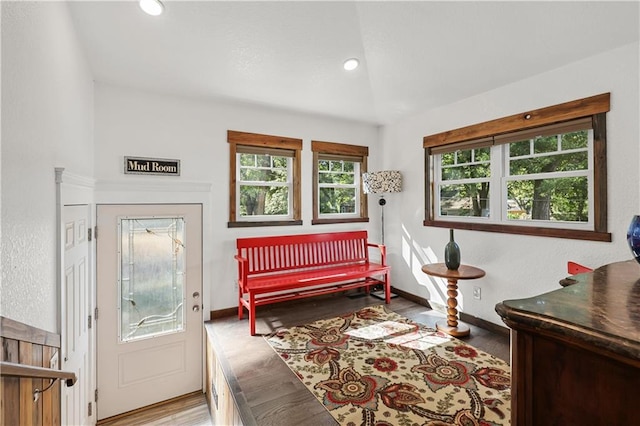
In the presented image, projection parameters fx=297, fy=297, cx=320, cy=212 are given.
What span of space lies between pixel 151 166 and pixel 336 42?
2.28 meters

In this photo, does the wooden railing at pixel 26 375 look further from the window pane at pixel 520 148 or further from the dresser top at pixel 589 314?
the window pane at pixel 520 148

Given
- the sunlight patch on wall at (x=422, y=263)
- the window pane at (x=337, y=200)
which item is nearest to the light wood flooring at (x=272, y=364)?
the sunlight patch on wall at (x=422, y=263)

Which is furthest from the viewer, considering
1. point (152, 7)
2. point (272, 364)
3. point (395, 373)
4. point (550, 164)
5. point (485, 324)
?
point (485, 324)

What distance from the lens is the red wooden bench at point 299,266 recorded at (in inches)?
131

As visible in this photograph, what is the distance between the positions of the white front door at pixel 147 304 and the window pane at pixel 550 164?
347 centimetres

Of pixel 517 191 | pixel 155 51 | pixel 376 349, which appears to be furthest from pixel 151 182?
pixel 517 191

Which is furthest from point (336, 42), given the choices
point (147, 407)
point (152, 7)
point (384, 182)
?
point (147, 407)

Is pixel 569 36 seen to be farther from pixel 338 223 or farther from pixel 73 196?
pixel 73 196

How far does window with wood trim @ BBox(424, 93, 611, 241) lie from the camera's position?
2.58 metres

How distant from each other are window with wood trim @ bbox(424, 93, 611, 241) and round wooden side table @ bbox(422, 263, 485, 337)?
0.57m

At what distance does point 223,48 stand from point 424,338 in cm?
338

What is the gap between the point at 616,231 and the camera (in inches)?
95.0

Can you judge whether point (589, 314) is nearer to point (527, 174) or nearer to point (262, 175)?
point (527, 174)

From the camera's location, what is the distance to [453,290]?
124 inches
